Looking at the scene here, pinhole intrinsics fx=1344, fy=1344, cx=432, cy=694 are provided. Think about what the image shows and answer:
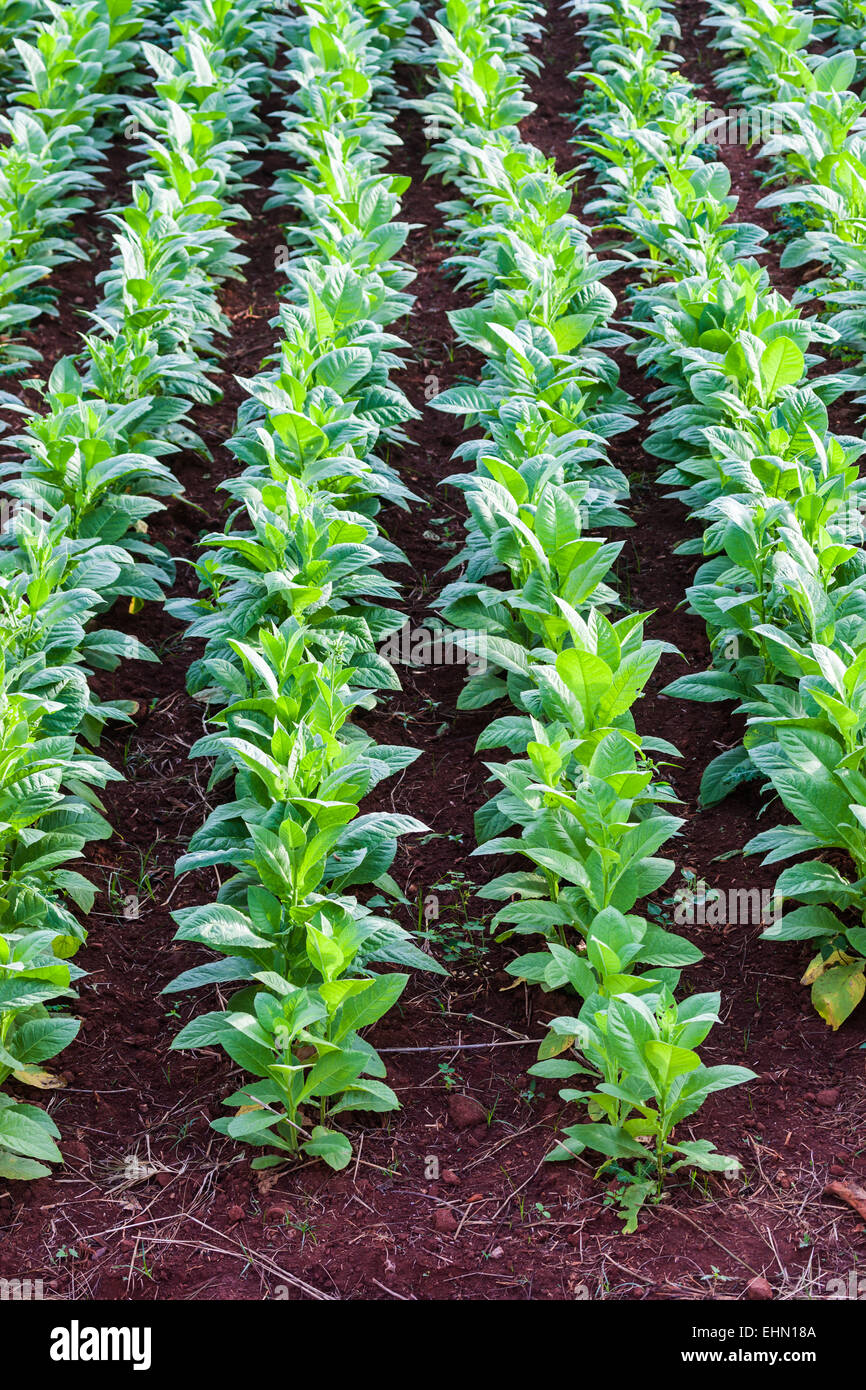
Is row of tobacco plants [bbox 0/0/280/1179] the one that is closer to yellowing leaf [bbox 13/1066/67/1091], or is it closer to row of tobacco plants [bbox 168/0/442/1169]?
yellowing leaf [bbox 13/1066/67/1091]

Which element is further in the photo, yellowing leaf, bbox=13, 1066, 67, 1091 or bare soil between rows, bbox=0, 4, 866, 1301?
yellowing leaf, bbox=13, 1066, 67, 1091

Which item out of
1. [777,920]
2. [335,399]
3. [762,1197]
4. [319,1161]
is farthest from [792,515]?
[319,1161]

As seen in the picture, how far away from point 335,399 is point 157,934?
2161 millimetres

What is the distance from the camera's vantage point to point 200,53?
820cm

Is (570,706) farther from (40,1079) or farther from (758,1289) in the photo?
(40,1079)

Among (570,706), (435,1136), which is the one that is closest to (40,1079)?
(435,1136)

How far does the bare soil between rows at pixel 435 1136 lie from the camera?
295 cm

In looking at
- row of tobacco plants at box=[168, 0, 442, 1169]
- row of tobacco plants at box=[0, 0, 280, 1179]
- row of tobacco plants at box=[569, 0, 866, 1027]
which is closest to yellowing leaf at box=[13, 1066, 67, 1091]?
row of tobacco plants at box=[0, 0, 280, 1179]

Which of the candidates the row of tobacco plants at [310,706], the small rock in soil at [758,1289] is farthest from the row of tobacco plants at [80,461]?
the small rock in soil at [758,1289]

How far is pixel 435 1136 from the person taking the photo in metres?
3.32

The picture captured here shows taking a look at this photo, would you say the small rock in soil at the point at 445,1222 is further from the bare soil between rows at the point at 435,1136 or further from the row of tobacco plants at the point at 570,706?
the row of tobacco plants at the point at 570,706

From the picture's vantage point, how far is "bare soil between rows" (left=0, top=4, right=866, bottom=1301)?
295cm
